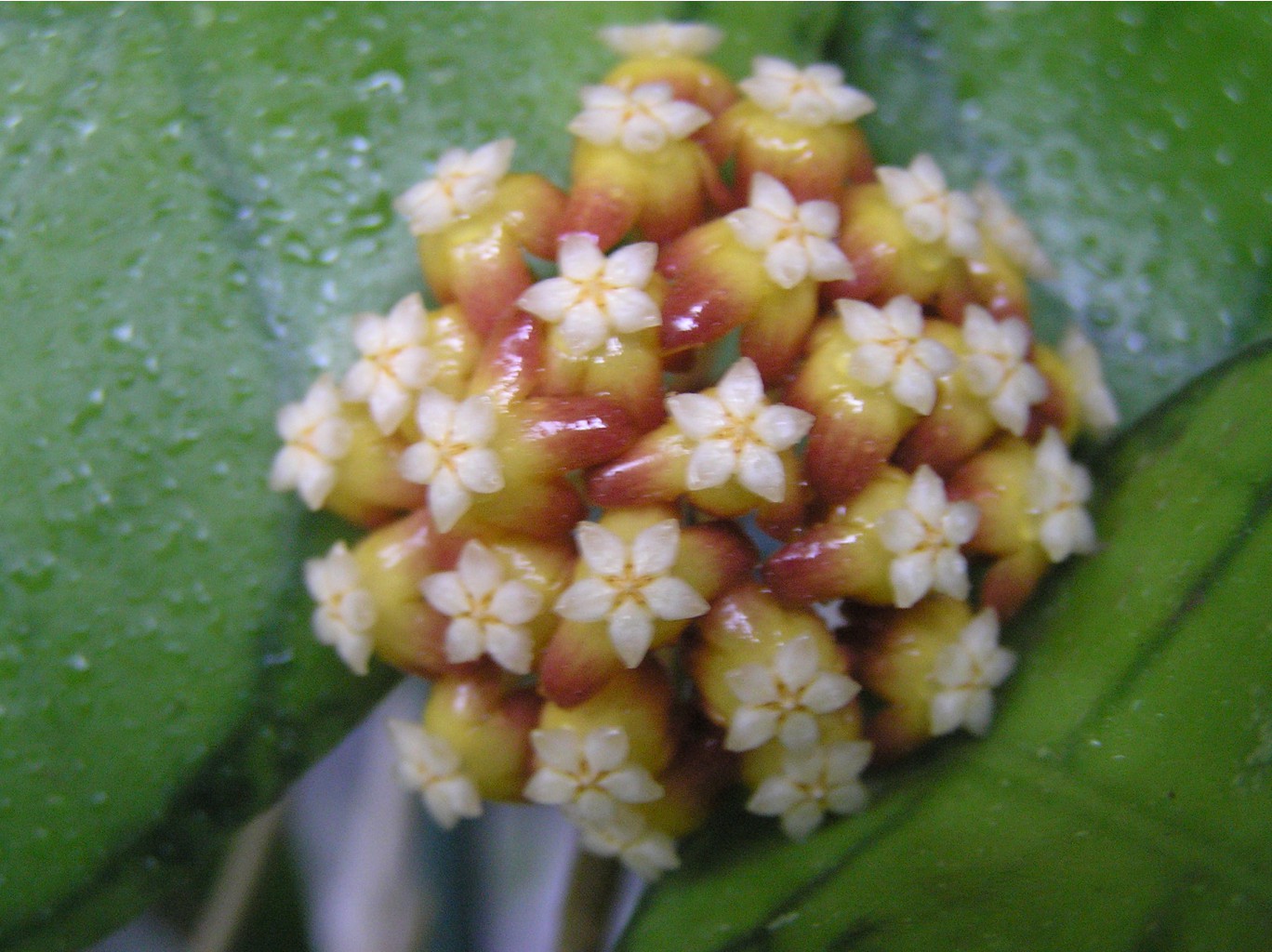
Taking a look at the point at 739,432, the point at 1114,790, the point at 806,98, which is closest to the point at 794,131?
the point at 806,98

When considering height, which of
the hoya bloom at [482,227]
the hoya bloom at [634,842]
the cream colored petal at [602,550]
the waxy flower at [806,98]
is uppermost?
the waxy flower at [806,98]

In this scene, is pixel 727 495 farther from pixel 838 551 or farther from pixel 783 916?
pixel 783 916

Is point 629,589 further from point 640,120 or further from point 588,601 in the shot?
point 640,120

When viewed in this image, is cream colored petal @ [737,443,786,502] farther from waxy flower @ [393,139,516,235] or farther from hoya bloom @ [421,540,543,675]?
waxy flower @ [393,139,516,235]

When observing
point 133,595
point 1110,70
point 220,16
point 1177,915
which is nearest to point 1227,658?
point 1177,915

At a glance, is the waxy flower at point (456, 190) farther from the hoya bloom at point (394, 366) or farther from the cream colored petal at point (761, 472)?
the cream colored petal at point (761, 472)

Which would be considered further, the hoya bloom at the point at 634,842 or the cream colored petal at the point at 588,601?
the hoya bloom at the point at 634,842

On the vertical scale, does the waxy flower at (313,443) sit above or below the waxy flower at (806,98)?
below

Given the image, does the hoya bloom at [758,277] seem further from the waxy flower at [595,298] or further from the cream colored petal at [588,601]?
the cream colored petal at [588,601]

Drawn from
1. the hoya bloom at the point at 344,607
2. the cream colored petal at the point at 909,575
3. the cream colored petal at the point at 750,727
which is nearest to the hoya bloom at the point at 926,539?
the cream colored petal at the point at 909,575
